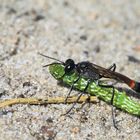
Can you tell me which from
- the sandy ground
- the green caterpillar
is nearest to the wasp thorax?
the green caterpillar

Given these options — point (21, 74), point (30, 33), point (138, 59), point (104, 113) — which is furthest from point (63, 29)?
point (104, 113)

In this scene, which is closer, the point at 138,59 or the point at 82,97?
the point at 82,97

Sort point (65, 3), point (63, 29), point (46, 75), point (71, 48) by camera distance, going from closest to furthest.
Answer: point (46, 75)
point (71, 48)
point (63, 29)
point (65, 3)

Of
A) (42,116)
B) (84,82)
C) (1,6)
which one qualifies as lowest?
(42,116)

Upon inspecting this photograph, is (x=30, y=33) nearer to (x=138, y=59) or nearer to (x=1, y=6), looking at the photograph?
(x=1, y=6)

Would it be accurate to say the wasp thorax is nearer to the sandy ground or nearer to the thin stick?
the sandy ground

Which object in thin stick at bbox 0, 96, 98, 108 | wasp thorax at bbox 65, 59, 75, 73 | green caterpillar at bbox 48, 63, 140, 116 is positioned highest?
wasp thorax at bbox 65, 59, 75, 73

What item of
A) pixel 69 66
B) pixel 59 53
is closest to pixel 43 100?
pixel 69 66
